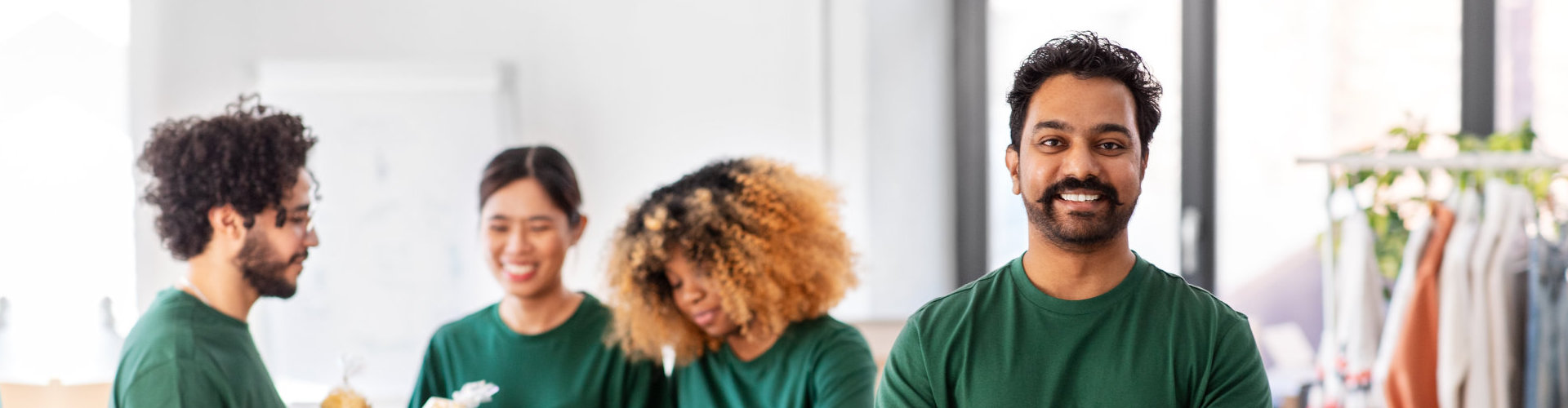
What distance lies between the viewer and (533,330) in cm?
230

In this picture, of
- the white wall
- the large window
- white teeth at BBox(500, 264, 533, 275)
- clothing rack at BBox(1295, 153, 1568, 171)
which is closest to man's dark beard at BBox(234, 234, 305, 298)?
white teeth at BBox(500, 264, 533, 275)

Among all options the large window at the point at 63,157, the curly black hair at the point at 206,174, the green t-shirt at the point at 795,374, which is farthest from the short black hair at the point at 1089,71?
the large window at the point at 63,157

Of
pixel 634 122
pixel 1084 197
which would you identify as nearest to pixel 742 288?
pixel 1084 197

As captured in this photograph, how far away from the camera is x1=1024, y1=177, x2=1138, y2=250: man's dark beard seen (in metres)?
1.39

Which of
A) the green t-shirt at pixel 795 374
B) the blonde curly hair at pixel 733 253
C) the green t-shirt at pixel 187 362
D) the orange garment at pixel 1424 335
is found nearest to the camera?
the green t-shirt at pixel 187 362

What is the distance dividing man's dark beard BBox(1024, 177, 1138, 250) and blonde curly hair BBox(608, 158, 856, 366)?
2.64 feet

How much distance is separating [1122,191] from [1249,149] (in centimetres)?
286

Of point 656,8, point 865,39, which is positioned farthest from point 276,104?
point 865,39

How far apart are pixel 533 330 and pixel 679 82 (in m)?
2.58

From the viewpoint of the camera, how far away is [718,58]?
4785 mm

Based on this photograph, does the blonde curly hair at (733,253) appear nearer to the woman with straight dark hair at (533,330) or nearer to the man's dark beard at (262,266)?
the woman with straight dark hair at (533,330)

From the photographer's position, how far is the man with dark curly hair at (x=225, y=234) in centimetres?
183

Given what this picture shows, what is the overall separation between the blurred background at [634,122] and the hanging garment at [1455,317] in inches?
41.8

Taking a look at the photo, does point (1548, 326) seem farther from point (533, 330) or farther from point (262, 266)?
point (262, 266)
